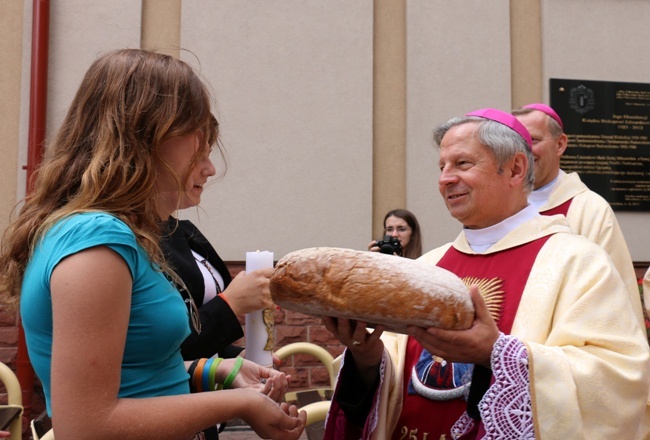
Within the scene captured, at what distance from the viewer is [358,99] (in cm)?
595

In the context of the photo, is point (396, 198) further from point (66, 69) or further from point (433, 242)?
point (66, 69)

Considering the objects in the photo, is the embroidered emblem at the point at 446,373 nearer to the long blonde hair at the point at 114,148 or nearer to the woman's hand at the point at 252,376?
the woman's hand at the point at 252,376

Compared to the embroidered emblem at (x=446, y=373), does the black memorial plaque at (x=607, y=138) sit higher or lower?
higher

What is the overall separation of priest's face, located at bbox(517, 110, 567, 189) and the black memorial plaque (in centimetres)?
236

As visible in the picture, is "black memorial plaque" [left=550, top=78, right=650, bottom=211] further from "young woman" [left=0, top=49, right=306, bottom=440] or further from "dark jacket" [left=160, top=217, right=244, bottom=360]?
"young woman" [left=0, top=49, right=306, bottom=440]

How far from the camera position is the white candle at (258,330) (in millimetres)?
2270

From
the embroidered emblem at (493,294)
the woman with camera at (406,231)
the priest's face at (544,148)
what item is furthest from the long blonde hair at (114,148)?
the woman with camera at (406,231)

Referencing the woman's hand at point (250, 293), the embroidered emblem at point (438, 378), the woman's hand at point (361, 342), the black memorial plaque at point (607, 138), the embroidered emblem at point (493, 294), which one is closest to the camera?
the woman's hand at point (361, 342)

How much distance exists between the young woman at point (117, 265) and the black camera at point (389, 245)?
10.6 feet

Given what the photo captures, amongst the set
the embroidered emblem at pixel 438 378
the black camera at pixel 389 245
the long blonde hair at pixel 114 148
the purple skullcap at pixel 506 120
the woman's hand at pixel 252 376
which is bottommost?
the embroidered emblem at pixel 438 378

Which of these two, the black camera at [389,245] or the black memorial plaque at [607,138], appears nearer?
the black camera at [389,245]

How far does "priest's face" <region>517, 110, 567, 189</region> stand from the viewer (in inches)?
153

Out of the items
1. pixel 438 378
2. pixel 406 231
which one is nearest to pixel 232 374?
pixel 438 378

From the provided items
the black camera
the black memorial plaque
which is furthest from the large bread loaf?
the black memorial plaque
